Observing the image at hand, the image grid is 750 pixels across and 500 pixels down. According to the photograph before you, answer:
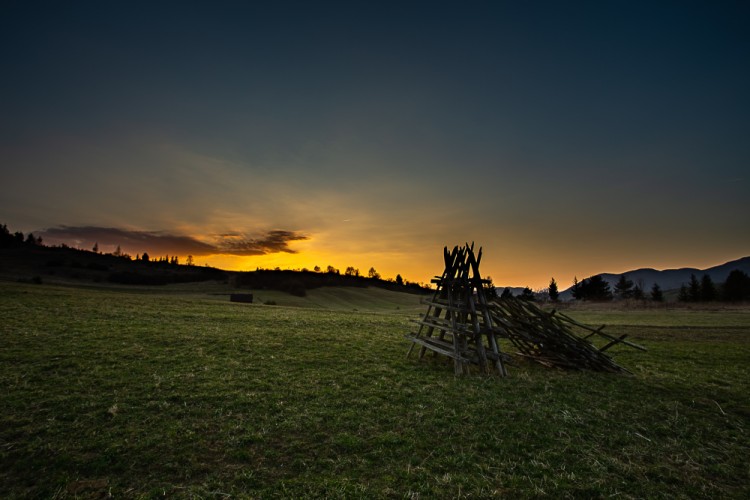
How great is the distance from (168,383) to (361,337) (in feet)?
38.4

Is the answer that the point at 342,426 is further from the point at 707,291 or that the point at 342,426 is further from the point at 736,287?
the point at 736,287

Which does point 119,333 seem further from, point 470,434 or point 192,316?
point 470,434

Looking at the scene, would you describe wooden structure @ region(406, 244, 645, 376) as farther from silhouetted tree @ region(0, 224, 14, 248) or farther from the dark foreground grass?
silhouetted tree @ region(0, 224, 14, 248)

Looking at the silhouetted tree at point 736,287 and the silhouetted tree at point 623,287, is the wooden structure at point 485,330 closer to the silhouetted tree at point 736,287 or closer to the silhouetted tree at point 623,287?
the silhouetted tree at point 736,287

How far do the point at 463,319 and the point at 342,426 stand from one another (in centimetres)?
841

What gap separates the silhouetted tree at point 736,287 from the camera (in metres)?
100

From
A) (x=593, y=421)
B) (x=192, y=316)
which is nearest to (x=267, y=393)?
(x=593, y=421)

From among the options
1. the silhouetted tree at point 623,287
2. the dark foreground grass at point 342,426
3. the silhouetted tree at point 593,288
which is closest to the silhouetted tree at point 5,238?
the dark foreground grass at point 342,426

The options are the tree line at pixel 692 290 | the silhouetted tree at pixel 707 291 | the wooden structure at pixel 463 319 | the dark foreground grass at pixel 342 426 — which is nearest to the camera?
the dark foreground grass at pixel 342 426

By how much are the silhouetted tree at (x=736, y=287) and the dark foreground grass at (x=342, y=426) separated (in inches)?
4875

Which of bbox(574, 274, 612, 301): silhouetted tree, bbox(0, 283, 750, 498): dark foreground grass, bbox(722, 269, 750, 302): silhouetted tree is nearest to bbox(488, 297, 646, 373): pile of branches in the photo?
bbox(0, 283, 750, 498): dark foreground grass

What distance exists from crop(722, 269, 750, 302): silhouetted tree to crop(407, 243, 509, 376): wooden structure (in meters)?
131

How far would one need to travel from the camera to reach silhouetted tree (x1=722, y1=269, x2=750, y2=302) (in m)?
100

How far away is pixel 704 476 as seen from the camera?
6.35 metres
